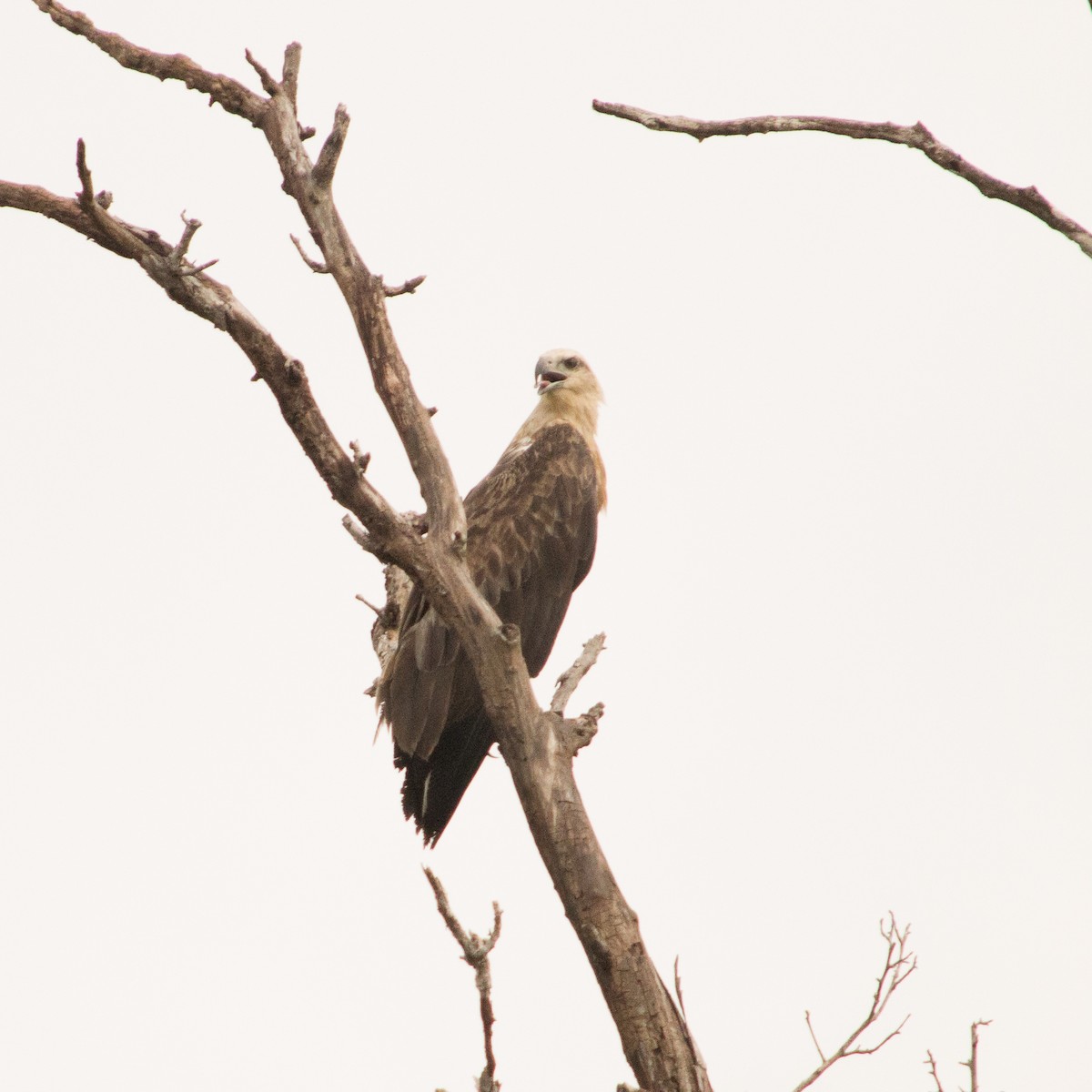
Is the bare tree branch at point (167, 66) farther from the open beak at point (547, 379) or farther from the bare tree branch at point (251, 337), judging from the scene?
the open beak at point (547, 379)

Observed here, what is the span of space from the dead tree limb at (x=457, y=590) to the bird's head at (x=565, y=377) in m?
3.18

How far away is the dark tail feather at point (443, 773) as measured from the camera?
5.86 m

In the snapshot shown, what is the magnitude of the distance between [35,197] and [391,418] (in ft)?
3.91

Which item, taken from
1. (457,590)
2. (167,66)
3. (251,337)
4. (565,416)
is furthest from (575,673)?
(565,416)

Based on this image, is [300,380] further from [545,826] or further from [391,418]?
[545,826]

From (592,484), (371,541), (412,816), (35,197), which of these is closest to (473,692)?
(412,816)

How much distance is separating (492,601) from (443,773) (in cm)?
89

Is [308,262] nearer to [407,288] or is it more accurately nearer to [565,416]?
[407,288]

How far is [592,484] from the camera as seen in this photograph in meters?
6.87

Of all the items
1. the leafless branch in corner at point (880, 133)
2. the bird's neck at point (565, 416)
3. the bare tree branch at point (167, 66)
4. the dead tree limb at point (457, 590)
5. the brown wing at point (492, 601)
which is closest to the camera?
the leafless branch in corner at point (880, 133)

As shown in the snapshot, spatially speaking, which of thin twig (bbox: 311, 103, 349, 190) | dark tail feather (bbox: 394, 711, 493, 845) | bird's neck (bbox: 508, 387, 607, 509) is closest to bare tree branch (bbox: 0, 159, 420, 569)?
thin twig (bbox: 311, 103, 349, 190)

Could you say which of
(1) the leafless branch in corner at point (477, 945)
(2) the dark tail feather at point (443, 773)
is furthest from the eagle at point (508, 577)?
(1) the leafless branch in corner at point (477, 945)

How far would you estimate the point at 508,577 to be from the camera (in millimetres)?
6461

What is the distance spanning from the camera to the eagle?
579 centimetres
